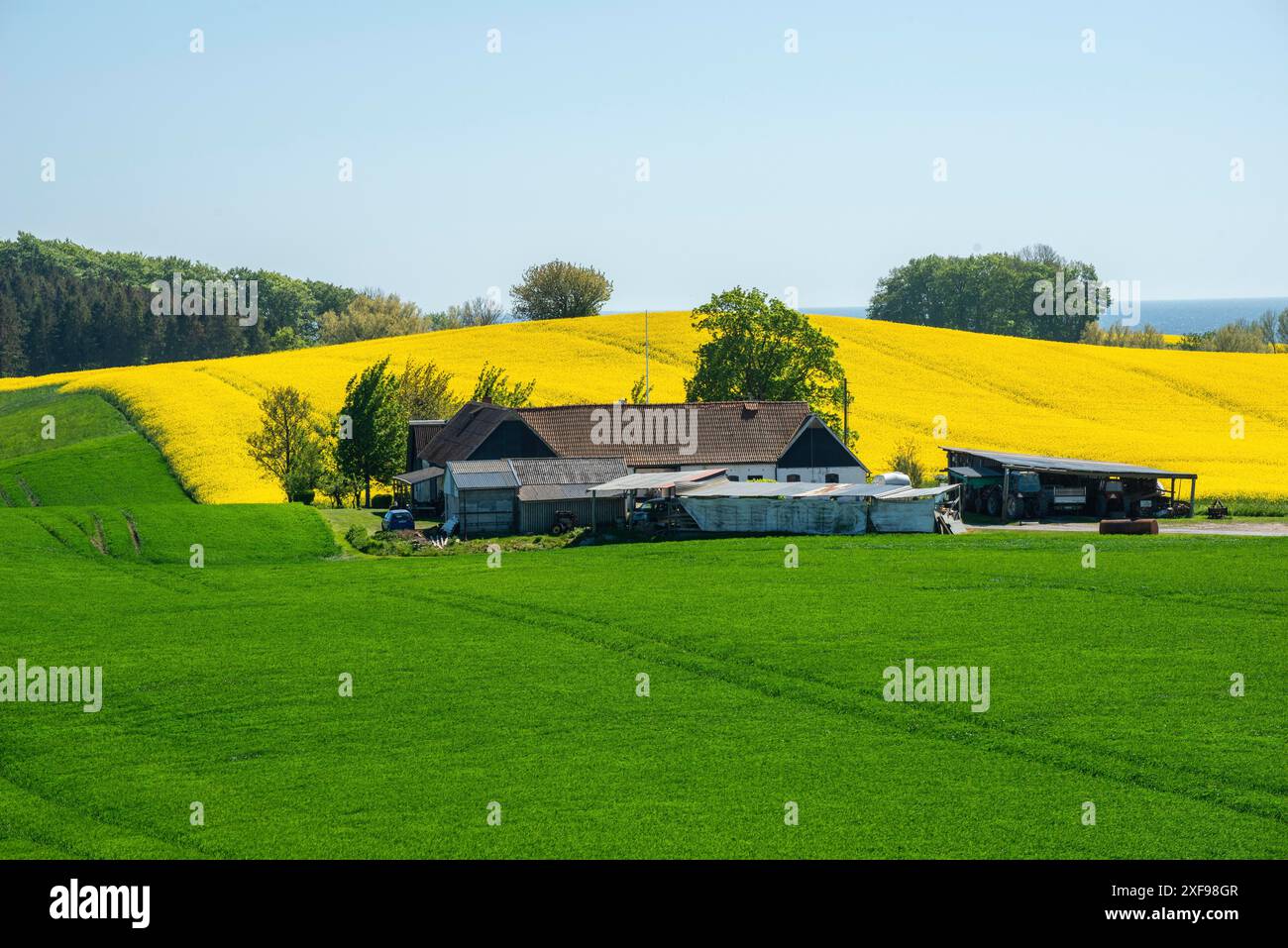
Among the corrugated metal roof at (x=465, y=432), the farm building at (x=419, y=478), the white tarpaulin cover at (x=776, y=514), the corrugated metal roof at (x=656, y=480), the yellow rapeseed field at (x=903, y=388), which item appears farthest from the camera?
the yellow rapeseed field at (x=903, y=388)

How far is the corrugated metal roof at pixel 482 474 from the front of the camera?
5638 centimetres

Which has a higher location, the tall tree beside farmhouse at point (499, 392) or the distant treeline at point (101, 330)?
the distant treeline at point (101, 330)

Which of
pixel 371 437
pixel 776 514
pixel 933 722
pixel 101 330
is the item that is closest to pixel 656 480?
pixel 776 514

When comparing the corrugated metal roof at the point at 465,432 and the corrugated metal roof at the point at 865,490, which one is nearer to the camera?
the corrugated metal roof at the point at 865,490

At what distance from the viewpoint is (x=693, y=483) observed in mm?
58000

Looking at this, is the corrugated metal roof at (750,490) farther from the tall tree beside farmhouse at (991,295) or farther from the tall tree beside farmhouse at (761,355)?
the tall tree beside farmhouse at (991,295)

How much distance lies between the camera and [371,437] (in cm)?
6962

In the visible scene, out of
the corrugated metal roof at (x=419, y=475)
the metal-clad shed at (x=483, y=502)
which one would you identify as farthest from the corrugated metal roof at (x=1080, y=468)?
the corrugated metal roof at (x=419, y=475)

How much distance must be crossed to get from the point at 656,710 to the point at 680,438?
41.0 metres

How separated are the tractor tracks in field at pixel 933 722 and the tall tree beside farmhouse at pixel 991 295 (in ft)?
407

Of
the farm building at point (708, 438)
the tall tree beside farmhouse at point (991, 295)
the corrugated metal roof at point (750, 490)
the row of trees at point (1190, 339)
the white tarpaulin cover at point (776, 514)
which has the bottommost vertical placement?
the white tarpaulin cover at point (776, 514)

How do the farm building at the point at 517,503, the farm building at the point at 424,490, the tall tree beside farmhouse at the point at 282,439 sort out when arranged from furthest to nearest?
1. the tall tree beside farmhouse at the point at 282,439
2. the farm building at the point at 424,490
3. the farm building at the point at 517,503

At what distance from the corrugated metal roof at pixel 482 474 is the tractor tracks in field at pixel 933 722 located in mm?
19028
